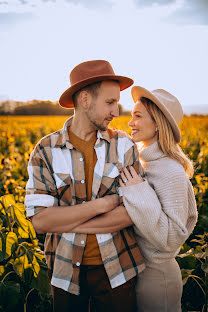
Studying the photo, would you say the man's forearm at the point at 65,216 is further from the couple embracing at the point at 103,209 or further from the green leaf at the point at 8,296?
the green leaf at the point at 8,296

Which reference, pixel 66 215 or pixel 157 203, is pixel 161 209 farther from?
pixel 66 215

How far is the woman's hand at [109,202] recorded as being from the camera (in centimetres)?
181

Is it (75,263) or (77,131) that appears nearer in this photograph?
(75,263)

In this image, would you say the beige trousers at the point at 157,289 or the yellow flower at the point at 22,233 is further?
the yellow flower at the point at 22,233

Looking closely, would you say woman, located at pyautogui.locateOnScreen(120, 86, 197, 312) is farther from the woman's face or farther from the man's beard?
the man's beard

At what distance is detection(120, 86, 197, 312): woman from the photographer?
6.02ft

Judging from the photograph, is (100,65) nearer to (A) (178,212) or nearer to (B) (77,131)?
(B) (77,131)

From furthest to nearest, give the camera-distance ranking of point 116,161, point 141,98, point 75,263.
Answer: point 141,98 < point 116,161 < point 75,263

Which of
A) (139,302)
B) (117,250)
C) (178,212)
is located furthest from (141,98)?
(139,302)

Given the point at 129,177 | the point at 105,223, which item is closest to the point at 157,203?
the point at 129,177

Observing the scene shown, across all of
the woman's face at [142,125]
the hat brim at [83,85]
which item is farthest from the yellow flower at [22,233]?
the woman's face at [142,125]

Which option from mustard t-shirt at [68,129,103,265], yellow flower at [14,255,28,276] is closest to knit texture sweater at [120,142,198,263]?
mustard t-shirt at [68,129,103,265]

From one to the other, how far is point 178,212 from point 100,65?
105 centimetres

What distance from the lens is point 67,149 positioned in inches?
75.2
